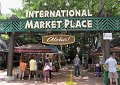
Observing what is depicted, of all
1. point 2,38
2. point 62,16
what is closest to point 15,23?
point 62,16

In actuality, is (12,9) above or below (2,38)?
above

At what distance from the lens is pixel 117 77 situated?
1686cm

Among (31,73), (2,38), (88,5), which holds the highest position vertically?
(88,5)

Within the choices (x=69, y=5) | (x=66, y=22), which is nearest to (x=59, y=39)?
(x=66, y=22)

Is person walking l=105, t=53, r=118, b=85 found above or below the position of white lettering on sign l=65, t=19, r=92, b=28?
below

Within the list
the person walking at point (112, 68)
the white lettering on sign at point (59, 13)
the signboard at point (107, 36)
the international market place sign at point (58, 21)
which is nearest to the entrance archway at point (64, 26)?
the international market place sign at point (58, 21)

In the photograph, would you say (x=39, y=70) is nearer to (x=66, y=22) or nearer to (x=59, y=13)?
(x=66, y=22)

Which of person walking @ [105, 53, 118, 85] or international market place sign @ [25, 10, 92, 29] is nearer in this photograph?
person walking @ [105, 53, 118, 85]

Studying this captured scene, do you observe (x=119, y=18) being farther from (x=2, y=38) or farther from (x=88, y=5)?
(x=2, y=38)

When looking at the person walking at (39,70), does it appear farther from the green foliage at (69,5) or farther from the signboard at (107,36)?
the green foliage at (69,5)

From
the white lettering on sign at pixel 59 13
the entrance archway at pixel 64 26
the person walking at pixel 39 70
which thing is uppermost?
the white lettering on sign at pixel 59 13

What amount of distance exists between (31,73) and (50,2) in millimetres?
9003

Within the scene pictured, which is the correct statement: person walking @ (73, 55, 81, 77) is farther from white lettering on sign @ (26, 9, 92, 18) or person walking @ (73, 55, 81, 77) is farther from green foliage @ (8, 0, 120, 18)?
green foliage @ (8, 0, 120, 18)

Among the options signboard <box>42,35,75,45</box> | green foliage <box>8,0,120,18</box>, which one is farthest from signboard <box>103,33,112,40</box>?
green foliage <box>8,0,120,18</box>
